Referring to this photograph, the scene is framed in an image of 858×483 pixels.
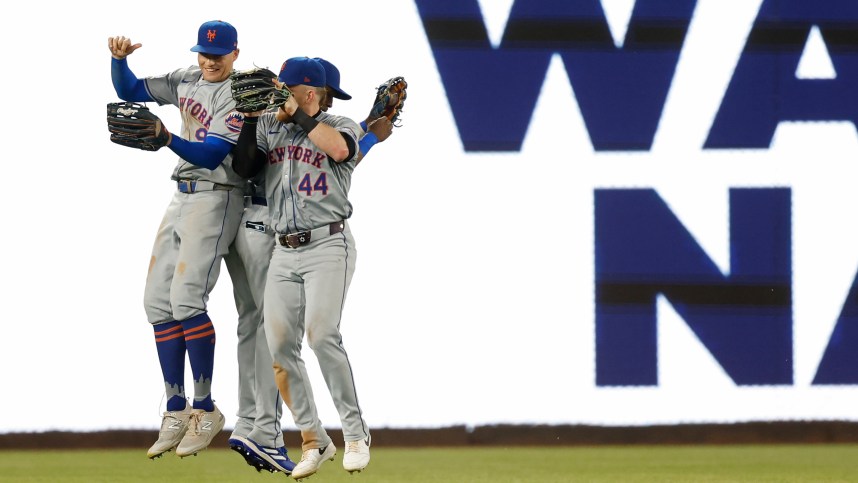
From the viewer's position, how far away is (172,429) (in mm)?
5164

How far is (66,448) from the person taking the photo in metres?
6.59

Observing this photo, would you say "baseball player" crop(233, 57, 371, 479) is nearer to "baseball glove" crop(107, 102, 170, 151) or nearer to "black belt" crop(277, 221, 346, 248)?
"black belt" crop(277, 221, 346, 248)

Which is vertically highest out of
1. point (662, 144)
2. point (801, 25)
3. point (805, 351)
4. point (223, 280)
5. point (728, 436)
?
point (801, 25)

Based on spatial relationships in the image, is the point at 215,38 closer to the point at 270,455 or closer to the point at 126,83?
the point at 126,83

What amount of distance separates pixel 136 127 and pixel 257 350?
1079 mm

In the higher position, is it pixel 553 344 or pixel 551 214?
pixel 551 214

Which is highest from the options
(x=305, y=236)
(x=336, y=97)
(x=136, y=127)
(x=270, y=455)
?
(x=336, y=97)

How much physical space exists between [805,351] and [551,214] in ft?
5.18

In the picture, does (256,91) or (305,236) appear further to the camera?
(305,236)

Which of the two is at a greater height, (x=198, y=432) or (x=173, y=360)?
(x=173, y=360)

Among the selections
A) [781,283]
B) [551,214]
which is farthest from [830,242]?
[551,214]

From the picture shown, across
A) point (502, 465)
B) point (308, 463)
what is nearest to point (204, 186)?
point (308, 463)

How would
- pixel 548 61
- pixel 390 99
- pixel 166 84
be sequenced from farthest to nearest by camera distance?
pixel 548 61 < pixel 166 84 < pixel 390 99

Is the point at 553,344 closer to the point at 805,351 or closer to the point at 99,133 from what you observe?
the point at 805,351
